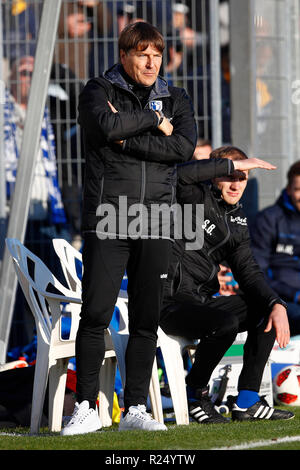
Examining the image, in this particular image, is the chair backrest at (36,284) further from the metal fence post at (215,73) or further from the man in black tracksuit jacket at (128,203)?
the metal fence post at (215,73)

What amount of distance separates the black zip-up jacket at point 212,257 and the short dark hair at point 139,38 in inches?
39.0

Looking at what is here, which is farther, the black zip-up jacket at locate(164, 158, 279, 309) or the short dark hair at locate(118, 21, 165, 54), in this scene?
the black zip-up jacket at locate(164, 158, 279, 309)

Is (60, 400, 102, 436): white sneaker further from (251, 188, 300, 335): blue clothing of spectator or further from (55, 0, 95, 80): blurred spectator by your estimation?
(55, 0, 95, 80): blurred spectator

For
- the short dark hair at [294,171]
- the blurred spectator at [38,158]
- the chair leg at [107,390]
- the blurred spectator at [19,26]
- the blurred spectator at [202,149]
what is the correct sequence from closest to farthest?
the chair leg at [107,390] < the short dark hair at [294,171] < the blurred spectator at [202,149] < the blurred spectator at [38,158] < the blurred spectator at [19,26]

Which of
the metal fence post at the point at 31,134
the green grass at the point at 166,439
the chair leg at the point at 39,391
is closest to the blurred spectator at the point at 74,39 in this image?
the metal fence post at the point at 31,134

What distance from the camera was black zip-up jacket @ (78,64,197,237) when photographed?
445 centimetres

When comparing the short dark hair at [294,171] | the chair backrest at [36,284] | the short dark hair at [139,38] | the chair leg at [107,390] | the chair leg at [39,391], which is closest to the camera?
the short dark hair at [139,38]

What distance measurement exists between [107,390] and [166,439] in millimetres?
1273

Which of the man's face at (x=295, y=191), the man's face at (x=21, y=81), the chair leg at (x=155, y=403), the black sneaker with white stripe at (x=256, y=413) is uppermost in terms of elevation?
the man's face at (x=21, y=81)

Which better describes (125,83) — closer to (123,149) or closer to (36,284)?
(123,149)

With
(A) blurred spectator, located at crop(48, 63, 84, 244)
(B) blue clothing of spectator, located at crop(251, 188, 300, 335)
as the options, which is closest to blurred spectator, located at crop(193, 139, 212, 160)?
(B) blue clothing of spectator, located at crop(251, 188, 300, 335)

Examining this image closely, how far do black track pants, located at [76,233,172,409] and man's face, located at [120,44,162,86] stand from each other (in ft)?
2.55

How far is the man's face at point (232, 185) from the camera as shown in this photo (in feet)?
18.0

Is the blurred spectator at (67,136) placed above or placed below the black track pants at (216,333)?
above
